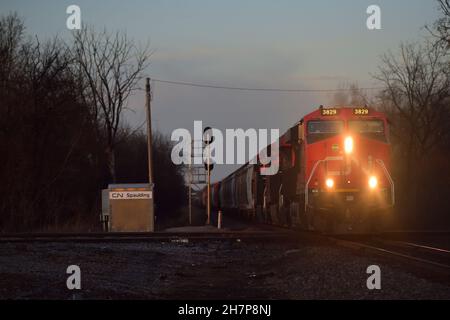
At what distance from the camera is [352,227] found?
21188 millimetres

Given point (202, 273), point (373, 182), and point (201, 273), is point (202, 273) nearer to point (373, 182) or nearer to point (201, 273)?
point (201, 273)

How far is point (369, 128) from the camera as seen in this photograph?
21344 millimetres

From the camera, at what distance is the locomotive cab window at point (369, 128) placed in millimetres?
21281

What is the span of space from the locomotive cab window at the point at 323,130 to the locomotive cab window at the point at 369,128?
0.36 meters

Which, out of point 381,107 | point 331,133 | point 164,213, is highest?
point 381,107

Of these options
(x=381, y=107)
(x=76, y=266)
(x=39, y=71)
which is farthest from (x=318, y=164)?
(x=381, y=107)

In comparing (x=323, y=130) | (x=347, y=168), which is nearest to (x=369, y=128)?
(x=323, y=130)

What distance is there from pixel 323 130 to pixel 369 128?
1.40 metres

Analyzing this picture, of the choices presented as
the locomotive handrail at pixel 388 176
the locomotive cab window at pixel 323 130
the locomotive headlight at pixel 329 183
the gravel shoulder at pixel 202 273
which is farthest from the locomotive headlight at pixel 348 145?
the gravel shoulder at pixel 202 273

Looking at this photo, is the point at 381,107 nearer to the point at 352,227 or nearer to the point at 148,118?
the point at 148,118

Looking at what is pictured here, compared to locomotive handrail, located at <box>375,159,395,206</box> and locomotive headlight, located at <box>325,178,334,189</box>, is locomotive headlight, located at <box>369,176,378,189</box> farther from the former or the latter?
locomotive headlight, located at <box>325,178,334,189</box>

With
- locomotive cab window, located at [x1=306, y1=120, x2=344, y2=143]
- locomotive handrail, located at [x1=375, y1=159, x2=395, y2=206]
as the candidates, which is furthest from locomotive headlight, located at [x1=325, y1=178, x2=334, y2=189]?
locomotive handrail, located at [x1=375, y1=159, x2=395, y2=206]
